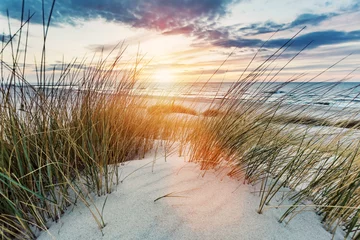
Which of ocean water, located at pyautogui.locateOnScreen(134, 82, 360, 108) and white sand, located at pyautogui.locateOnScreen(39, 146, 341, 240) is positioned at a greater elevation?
ocean water, located at pyautogui.locateOnScreen(134, 82, 360, 108)

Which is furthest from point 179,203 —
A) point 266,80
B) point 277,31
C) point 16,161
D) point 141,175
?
point 277,31

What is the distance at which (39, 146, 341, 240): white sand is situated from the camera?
1.35 meters

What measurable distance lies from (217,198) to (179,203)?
0.26 metres

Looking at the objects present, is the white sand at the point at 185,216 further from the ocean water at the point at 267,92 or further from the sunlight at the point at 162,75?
the sunlight at the point at 162,75

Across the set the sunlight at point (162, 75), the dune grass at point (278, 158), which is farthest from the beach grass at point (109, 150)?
the sunlight at point (162, 75)

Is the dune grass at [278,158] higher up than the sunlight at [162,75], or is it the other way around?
the sunlight at [162,75]

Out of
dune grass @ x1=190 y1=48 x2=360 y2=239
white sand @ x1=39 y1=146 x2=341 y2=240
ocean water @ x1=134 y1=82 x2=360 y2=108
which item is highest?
ocean water @ x1=134 y1=82 x2=360 y2=108

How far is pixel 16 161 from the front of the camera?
156cm

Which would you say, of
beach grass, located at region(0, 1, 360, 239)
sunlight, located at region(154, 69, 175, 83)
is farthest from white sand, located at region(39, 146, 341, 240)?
sunlight, located at region(154, 69, 175, 83)

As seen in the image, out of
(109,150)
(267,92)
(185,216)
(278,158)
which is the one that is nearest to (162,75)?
(267,92)

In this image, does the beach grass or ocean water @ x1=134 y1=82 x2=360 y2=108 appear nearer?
the beach grass

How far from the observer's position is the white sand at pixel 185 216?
4.43 feet

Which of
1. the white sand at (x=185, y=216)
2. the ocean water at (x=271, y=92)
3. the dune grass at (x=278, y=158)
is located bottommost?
the white sand at (x=185, y=216)

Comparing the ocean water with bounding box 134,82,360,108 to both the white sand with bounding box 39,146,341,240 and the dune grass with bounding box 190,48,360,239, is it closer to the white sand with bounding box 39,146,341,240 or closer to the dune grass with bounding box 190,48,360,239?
the dune grass with bounding box 190,48,360,239
